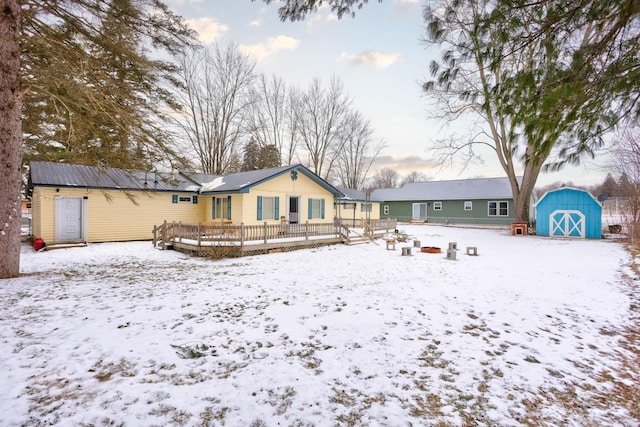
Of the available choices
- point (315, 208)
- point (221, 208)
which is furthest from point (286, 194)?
point (221, 208)

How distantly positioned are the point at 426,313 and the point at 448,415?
110 inches

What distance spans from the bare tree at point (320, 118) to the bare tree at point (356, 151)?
5.38 ft

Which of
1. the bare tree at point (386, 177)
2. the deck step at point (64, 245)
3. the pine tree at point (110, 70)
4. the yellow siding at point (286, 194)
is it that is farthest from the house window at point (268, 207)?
the bare tree at point (386, 177)

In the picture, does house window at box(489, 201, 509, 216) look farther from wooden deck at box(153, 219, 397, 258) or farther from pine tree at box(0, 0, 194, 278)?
pine tree at box(0, 0, 194, 278)

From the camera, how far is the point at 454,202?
31.0 m

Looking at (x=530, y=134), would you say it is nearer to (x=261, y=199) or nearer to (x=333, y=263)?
(x=333, y=263)

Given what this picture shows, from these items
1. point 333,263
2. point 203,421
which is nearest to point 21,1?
point 203,421

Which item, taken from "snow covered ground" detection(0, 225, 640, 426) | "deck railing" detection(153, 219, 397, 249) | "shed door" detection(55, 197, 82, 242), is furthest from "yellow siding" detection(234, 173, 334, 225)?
"shed door" detection(55, 197, 82, 242)

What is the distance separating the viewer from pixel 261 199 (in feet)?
51.3

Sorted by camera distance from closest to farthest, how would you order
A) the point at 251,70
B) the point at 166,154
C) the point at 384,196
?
1. the point at 166,154
2. the point at 251,70
3. the point at 384,196

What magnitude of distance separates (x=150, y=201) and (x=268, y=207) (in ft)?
20.6

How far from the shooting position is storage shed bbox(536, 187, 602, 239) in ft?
56.4

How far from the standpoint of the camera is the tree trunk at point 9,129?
6.48 meters

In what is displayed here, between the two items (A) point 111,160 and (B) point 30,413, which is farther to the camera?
(A) point 111,160
